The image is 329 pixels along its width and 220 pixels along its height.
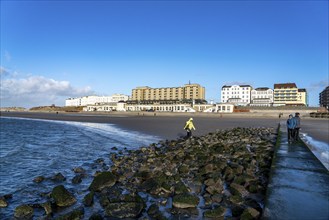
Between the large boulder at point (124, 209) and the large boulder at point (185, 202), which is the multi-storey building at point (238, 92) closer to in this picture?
the large boulder at point (185, 202)

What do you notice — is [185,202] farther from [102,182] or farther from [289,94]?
[289,94]

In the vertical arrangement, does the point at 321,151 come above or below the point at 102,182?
above

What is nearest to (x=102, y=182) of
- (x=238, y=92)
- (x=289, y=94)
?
(x=238, y=92)

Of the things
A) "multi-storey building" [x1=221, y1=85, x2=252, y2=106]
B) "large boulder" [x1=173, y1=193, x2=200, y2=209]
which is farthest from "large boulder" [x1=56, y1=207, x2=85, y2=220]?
"multi-storey building" [x1=221, y1=85, x2=252, y2=106]

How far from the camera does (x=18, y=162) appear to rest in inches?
584

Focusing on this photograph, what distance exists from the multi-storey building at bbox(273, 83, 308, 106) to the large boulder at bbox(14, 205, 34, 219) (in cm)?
15803

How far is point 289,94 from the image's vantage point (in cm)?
15400

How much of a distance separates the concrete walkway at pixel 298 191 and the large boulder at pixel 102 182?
5.69 meters

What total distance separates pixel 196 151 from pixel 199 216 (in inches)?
366

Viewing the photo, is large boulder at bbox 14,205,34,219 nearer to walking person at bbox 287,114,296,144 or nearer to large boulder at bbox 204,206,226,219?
large boulder at bbox 204,206,226,219

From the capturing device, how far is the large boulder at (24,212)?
296 inches

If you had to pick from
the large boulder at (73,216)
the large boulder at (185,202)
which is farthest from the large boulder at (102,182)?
the large boulder at (185,202)

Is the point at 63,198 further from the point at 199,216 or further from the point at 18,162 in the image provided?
the point at 18,162

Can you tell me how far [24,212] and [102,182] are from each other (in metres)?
2.92
